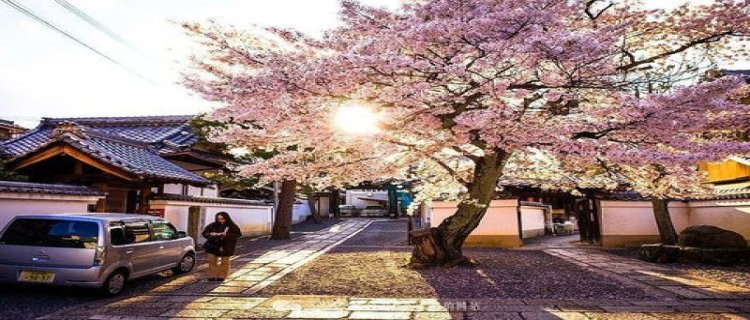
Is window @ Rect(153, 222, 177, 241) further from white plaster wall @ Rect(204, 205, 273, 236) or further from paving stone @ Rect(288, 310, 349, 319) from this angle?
white plaster wall @ Rect(204, 205, 273, 236)

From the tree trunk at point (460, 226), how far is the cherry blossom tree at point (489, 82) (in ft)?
4.14

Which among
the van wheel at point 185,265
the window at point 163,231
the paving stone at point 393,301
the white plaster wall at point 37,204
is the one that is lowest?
the paving stone at point 393,301

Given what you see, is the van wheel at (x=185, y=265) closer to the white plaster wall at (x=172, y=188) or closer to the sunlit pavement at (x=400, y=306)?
the sunlit pavement at (x=400, y=306)

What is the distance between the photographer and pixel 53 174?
13180 mm

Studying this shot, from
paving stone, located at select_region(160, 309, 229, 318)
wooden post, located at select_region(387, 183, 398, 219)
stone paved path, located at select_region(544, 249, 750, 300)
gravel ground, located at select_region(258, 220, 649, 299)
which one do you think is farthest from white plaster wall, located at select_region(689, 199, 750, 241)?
wooden post, located at select_region(387, 183, 398, 219)

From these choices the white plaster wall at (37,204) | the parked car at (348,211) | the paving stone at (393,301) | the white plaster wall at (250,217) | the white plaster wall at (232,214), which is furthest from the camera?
the parked car at (348,211)

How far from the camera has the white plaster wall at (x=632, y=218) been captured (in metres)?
18.0

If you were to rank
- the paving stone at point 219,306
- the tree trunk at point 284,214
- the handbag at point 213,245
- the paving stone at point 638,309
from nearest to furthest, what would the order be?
the paving stone at point 638,309
the paving stone at point 219,306
the handbag at point 213,245
the tree trunk at point 284,214

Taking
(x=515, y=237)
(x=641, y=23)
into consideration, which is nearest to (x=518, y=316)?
(x=641, y=23)

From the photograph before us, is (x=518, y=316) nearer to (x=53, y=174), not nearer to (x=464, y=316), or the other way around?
(x=464, y=316)

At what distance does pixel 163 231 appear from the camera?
10156 mm

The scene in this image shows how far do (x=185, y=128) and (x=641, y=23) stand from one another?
2182 cm

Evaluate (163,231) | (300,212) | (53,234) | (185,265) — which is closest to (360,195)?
(300,212)

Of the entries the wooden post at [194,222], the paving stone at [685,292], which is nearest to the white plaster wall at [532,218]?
the paving stone at [685,292]
